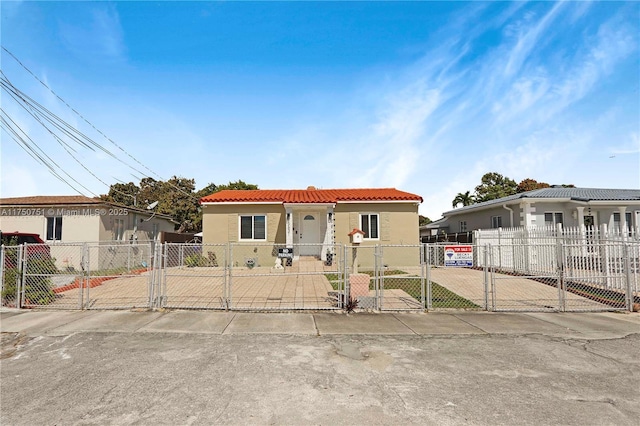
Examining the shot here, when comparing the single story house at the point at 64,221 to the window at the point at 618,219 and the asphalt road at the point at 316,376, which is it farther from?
the window at the point at 618,219

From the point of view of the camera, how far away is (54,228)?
1695 centimetres

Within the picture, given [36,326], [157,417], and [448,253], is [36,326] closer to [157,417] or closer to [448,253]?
[157,417]

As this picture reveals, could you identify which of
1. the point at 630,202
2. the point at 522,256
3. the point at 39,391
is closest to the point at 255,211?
the point at 522,256

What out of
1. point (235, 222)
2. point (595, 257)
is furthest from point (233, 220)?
point (595, 257)

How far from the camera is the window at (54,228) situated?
16875 mm

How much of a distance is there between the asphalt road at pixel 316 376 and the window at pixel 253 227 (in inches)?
415

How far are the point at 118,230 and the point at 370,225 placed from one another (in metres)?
13.6

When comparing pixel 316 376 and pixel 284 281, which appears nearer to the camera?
pixel 316 376

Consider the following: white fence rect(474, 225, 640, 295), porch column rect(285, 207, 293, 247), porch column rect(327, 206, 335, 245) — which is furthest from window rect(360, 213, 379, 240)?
white fence rect(474, 225, 640, 295)

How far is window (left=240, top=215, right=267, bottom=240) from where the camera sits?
17.3m

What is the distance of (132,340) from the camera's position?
19.9 feet

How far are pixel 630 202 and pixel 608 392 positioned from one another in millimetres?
18493

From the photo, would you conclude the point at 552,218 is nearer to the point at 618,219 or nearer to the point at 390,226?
the point at 618,219

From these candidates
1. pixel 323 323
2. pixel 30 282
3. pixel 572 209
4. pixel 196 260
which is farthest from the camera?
pixel 572 209
